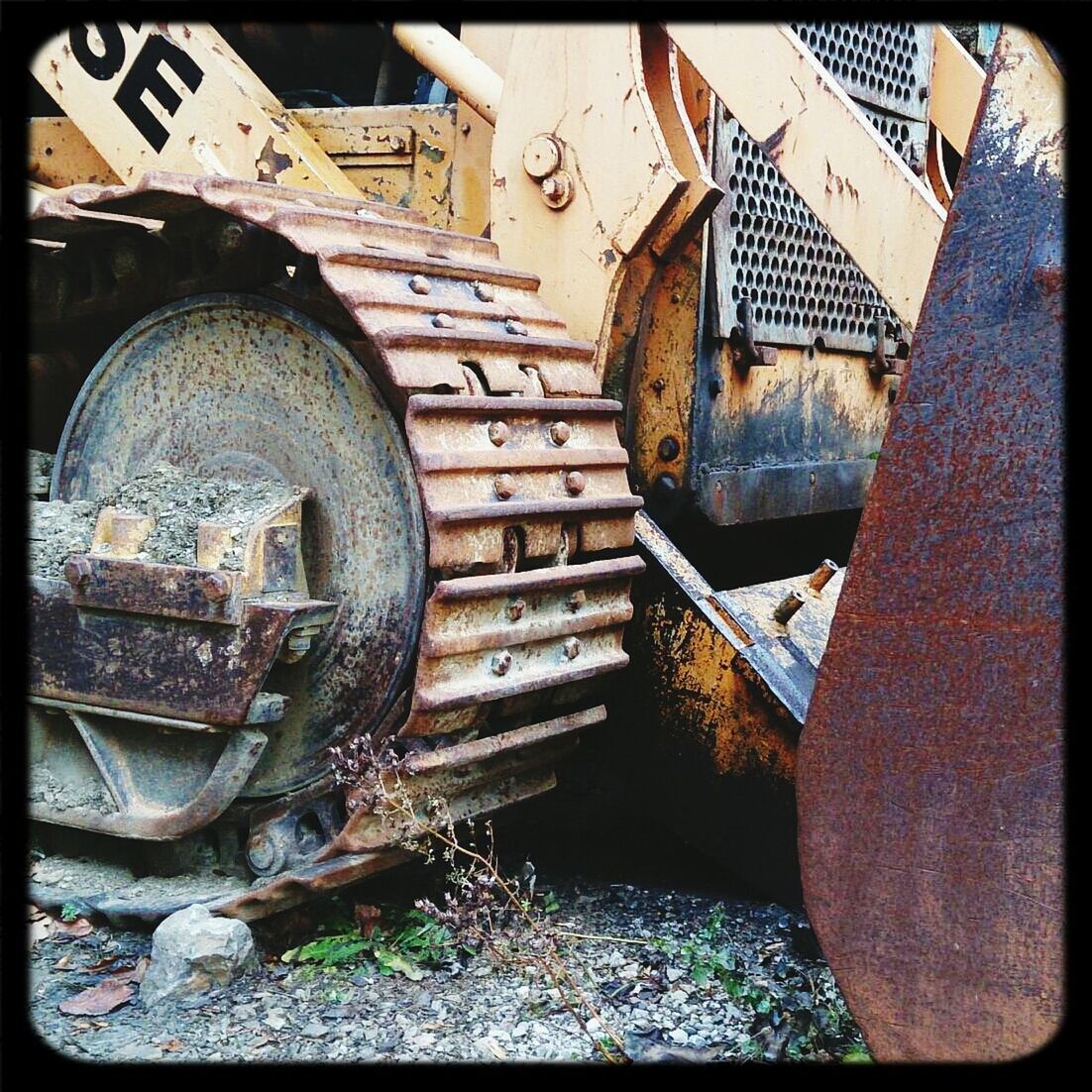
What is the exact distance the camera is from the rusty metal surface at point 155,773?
98.3 inches

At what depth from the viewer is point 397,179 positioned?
10.8 feet

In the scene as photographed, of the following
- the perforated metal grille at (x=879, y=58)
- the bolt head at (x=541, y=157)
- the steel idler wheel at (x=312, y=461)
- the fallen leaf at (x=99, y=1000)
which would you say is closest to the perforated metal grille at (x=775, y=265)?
the perforated metal grille at (x=879, y=58)

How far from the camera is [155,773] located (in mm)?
2639

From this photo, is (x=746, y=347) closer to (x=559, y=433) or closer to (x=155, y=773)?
(x=559, y=433)

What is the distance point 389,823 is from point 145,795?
57 cm

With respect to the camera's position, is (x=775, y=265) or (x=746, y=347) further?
(x=775, y=265)

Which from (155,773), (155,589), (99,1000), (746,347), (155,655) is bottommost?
(99,1000)

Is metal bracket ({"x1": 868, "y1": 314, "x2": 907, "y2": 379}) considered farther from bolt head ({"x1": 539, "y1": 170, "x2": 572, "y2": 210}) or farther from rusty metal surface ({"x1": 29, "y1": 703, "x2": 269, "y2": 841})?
rusty metal surface ({"x1": 29, "y1": 703, "x2": 269, "y2": 841})

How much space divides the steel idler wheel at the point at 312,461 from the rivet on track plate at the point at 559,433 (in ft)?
0.88

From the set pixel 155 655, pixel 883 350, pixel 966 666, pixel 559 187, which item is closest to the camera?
pixel 966 666

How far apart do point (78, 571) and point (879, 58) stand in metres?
2.35

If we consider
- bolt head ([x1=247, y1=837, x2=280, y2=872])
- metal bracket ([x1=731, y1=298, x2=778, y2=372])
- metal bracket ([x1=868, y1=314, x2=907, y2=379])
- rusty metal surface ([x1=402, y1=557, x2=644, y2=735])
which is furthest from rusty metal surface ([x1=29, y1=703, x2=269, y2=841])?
metal bracket ([x1=868, y1=314, x2=907, y2=379])

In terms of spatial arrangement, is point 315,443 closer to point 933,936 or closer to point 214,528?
point 214,528

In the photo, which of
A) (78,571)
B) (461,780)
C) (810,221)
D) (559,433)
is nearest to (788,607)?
(559,433)
